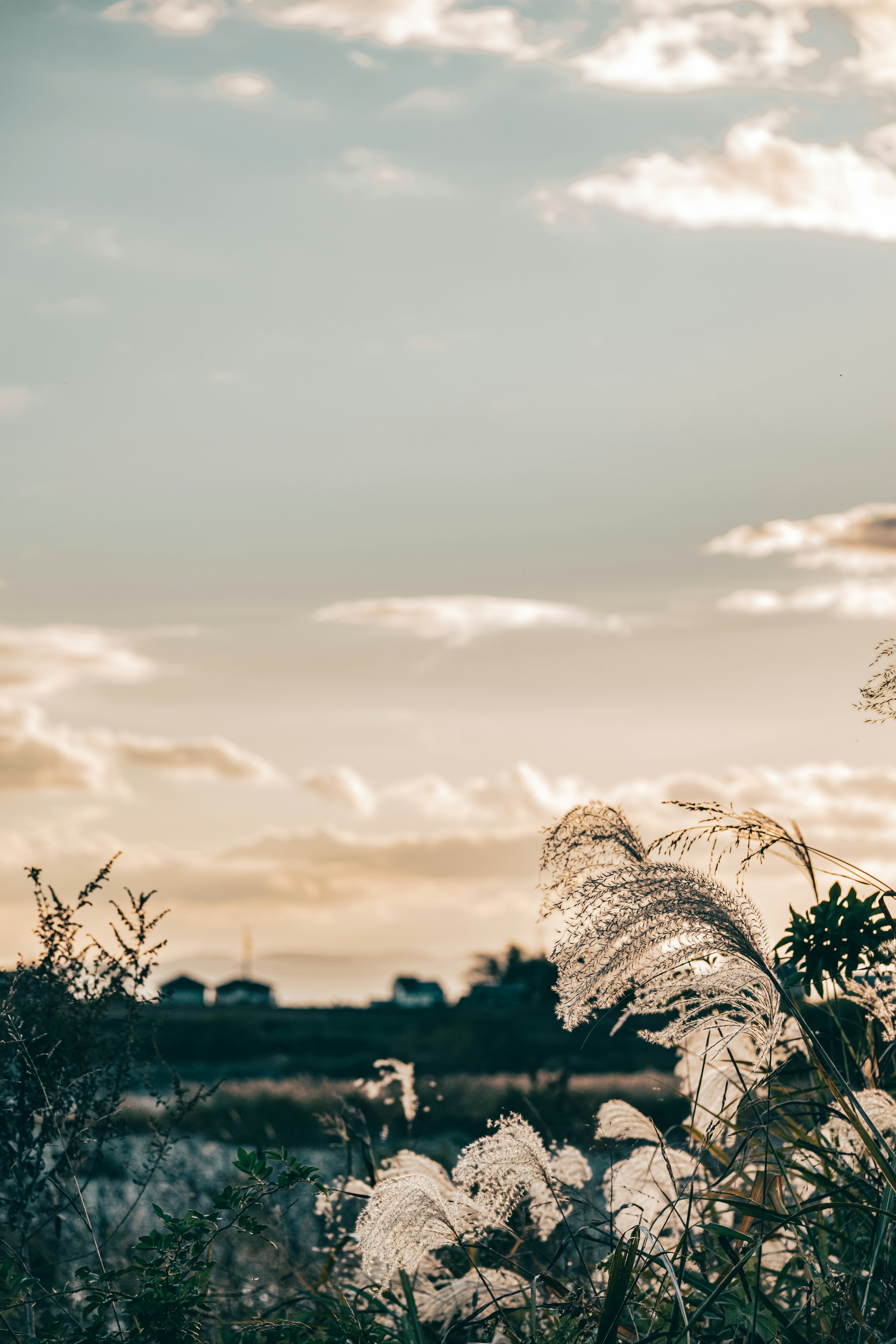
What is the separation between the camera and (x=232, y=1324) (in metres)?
3.70

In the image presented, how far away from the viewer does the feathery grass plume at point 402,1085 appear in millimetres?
5801

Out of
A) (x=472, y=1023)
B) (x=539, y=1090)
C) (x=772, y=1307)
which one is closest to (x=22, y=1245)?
(x=772, y=1307)

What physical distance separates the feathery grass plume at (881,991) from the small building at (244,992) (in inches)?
4556

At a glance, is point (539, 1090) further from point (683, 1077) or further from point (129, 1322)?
point (129, 1322)

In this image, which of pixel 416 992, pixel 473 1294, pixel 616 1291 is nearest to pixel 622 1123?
pixel 473 1294

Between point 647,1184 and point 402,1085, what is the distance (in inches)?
76.0

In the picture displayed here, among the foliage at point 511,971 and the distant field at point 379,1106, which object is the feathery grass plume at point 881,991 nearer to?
the distant field at point 379,1106

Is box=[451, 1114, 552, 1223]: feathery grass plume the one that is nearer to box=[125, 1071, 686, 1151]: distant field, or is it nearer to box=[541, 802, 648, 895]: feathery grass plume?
box=[541, 802, 648, 895]: feathery grass plume

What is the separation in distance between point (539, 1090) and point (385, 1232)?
6.86 metres

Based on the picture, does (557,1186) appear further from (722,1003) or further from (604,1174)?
(722,1003)

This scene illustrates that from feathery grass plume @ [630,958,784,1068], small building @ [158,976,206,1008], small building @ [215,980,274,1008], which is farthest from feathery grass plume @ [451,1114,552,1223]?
small building @ [215,980,274,1008]

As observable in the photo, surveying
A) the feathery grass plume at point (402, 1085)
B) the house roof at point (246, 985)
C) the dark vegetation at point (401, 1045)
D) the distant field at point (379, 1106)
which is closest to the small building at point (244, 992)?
the house roof at point (246, 985)

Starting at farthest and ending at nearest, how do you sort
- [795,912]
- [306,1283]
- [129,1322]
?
[306,1283] < [795,912] < [129,1322]

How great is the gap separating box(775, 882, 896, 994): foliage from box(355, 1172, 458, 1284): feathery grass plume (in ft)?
6.30
